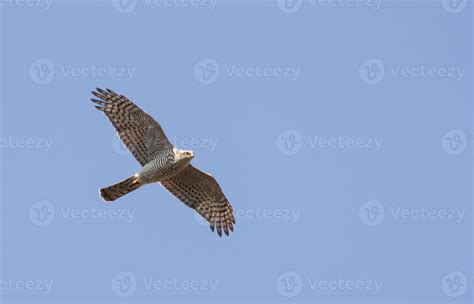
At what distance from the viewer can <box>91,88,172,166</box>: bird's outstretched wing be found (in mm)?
19188

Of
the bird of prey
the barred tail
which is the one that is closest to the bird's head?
the bird of prey

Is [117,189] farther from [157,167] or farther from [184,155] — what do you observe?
[184,155]

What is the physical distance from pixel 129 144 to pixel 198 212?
2506mm

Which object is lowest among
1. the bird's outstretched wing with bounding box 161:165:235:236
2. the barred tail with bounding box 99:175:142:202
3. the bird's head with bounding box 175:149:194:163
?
the barred tail with bounding box 99:175:142:202

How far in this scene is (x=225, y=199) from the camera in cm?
2075

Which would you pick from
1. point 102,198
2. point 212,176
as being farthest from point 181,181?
point 102,198

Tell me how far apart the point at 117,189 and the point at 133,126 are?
1.51m

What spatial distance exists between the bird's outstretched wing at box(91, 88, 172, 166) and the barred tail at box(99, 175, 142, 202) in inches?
22.3

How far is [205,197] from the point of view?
20.6 meters

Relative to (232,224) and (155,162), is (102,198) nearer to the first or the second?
(155,162)

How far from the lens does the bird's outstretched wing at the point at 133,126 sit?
755 inches

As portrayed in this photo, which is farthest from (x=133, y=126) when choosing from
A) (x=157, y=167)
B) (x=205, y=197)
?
(x=205, y=197)

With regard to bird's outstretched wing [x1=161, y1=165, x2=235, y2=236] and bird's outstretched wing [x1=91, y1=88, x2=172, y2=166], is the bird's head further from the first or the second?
bird's outstretched wing [x1=161, y1=165, x2=235, y2=236]

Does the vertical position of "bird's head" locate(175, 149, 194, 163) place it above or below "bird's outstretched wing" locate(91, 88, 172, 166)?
below
